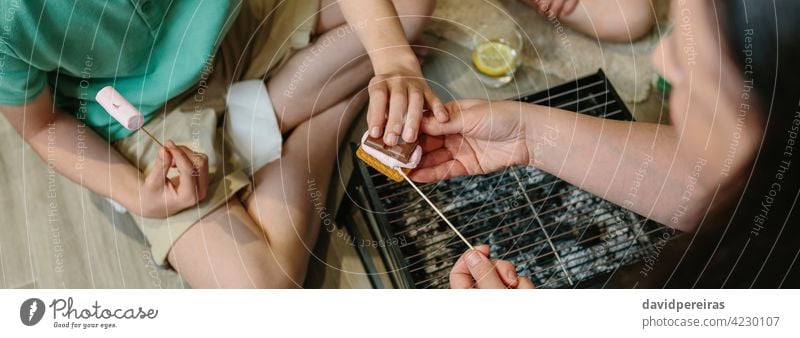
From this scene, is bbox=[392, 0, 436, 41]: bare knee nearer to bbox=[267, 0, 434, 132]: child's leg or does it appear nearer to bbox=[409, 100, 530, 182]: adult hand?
bbox=[267, 0, 434, 132]: child's leg

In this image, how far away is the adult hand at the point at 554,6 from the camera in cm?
80

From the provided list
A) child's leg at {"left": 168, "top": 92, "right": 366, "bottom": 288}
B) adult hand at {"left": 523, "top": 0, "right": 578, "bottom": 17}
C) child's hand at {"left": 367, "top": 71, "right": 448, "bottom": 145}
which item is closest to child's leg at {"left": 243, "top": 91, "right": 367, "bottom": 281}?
child's leg at {"left": 168, "top": 92, "right": 366, "bottom": 288}

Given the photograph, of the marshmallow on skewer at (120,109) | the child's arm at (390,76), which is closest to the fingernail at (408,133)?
the child's arm at (390,76)

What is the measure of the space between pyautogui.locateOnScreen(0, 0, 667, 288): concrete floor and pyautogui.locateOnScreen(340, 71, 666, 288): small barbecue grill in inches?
2.9

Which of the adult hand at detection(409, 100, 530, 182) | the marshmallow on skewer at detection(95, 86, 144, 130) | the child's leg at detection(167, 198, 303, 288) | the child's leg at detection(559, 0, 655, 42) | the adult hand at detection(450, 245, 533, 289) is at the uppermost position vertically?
the child's leg at detection(559, 0, 655, 42)

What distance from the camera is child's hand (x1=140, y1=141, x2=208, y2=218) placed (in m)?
0.60

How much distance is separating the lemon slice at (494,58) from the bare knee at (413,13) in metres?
0.12

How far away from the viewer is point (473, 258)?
1.93 feet

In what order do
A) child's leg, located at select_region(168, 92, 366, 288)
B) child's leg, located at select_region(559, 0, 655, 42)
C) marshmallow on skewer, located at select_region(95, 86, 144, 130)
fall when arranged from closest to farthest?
marshmallow on skewer, located at select_region(95, 86, 144, 130) → child's leg, located at select_region(168, 92, 366, 288) → child's leg, located at select_region(559, 0, 655, 42)

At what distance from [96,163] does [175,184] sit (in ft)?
0.26

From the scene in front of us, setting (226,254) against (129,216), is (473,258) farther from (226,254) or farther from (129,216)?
(129,216)
